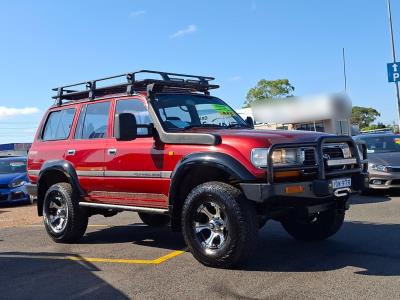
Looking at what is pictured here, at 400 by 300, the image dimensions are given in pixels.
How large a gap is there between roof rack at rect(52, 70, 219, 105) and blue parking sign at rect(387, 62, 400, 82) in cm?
1510

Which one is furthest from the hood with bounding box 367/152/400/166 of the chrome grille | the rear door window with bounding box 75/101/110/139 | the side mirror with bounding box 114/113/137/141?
the side mirror with bounding box 114/113/137/141

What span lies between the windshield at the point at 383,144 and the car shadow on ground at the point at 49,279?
8.71 m

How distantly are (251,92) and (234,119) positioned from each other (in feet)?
198

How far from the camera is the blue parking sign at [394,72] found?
68.3 feet

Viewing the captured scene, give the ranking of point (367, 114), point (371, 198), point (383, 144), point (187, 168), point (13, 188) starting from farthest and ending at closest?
point (367, 114) → point (13, 188) → point (383, 144) → point (371, 198) → point (187, 168)

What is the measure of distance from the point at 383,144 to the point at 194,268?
868 centimetres

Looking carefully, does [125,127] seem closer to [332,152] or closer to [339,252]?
[332,152]

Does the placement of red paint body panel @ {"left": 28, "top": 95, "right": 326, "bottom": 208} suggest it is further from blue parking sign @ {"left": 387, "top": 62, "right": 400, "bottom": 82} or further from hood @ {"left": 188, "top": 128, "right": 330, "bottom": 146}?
blue parking sign @ {"left": 387, "top": 62, "right": 400, "bottom": 82}

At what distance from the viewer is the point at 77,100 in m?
8.21

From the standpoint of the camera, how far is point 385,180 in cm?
1143

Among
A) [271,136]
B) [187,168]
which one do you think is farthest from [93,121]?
[271,136]

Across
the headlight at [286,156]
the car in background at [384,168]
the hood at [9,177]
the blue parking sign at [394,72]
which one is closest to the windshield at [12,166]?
the hood at [9,177]

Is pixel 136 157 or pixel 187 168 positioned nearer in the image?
pixel 187 168

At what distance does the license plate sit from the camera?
561 cm
